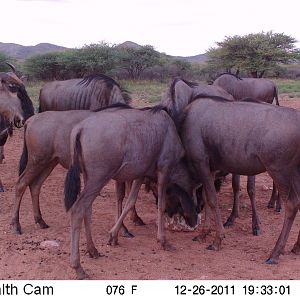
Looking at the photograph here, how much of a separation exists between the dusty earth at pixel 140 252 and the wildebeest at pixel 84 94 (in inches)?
70.0

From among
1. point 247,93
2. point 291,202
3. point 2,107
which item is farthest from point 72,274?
point 247,93

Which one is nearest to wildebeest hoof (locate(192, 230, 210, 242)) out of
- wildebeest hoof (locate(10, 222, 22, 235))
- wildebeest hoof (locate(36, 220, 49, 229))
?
wildebeest hoof (locate(36, 220, 49, 229))

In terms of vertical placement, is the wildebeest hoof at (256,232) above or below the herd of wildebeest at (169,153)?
below

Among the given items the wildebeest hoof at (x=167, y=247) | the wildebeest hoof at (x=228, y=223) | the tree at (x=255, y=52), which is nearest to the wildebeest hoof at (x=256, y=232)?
the wildebeest hoof at (x=228, y=223)

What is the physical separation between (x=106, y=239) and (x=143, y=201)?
1.98m

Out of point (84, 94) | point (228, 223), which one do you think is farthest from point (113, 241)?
point (84, 94)

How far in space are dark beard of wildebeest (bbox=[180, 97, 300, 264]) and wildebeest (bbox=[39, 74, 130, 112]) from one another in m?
2.31

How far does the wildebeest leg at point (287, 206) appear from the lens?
18.3ft

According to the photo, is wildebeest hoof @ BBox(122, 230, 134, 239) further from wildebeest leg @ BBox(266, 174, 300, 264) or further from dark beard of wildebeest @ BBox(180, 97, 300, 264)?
wildebeest leg @ BBox(266, 174, 300, 264)

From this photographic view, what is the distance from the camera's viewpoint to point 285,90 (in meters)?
27.0

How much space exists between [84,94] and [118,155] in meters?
3.63

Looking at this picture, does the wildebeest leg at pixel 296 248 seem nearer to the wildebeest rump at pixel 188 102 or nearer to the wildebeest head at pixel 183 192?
the wildebeest rump at pixel 188 102

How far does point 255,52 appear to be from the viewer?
132ft

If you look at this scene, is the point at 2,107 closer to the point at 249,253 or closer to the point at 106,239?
the point at 106,239
